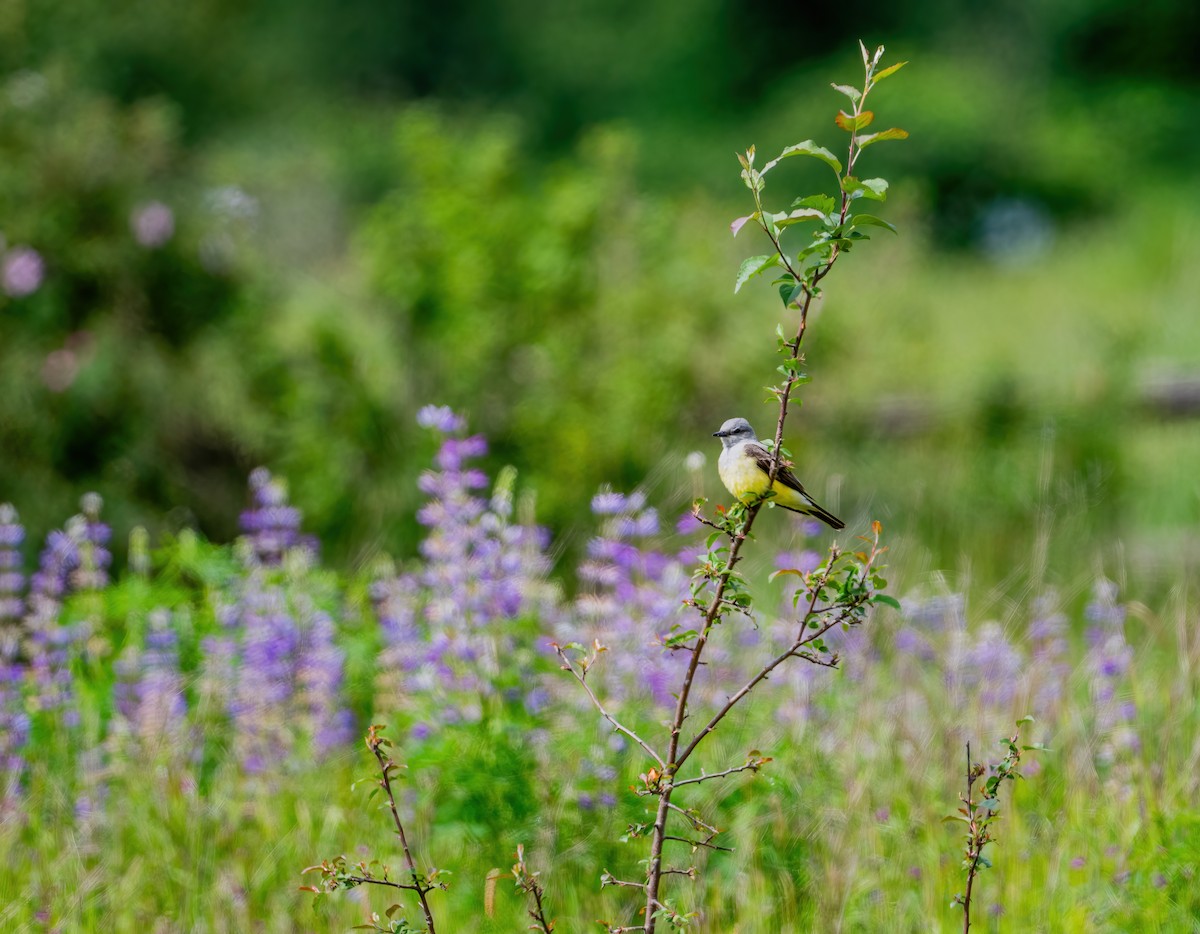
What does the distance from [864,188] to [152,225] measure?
4912 millimetres

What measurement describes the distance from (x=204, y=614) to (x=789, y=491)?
214cm

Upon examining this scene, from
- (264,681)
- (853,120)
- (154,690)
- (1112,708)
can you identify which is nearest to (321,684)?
(264,681)

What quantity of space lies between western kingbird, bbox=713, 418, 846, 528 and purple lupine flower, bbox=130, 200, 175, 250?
4.58 metres

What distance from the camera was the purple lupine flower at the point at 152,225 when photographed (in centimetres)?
577

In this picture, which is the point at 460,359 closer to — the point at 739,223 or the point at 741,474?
the point at 741,474

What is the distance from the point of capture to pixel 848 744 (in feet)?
9.70

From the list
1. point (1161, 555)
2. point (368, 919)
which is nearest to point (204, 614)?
point (368, 919)

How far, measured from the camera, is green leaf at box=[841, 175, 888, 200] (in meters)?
1.47

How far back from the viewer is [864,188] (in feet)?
4.88

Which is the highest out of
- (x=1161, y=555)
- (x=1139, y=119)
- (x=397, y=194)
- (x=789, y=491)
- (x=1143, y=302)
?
(x=1139, y=119)

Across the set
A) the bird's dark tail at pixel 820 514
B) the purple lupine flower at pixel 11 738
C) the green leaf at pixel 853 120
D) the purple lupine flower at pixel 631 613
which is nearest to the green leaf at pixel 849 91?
the green leaf at pixel 853 120

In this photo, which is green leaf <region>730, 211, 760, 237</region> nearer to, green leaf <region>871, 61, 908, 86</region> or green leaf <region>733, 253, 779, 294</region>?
green leaf <region>733, 253, 779, 294</region>

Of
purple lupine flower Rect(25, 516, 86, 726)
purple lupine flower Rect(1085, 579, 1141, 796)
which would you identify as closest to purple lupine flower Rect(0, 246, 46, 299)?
purple lupine flower Rect(25, 516, 86, 726)

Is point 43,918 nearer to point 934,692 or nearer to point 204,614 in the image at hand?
point 204,614
